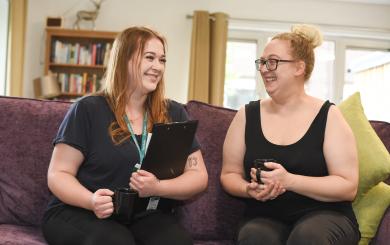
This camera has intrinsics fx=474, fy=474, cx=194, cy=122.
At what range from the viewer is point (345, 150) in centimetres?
158

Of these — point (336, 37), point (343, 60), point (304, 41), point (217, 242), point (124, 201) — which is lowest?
point (217, 242)

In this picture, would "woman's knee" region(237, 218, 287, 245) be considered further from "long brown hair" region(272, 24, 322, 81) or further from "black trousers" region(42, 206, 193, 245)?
"long brown hair" region(272, 24, 322, 81)

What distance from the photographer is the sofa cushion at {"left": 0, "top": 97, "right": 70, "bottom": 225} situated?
5.57 ft

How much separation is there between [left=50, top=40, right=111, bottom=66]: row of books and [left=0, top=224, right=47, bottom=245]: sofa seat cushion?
357 centimetres

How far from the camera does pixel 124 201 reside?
1.33 m

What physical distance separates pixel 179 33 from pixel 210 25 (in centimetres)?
38

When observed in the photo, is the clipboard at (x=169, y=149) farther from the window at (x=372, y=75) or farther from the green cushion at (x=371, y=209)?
the window at (x=372, y=75)

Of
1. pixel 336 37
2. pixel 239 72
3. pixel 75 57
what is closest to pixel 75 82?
pixel 75 57

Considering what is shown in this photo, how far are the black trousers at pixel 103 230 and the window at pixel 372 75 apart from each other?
5.03 metres

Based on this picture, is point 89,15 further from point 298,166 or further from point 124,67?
point 298,166

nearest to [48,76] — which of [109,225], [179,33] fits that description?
[179,33]

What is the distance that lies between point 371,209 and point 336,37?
4698mm

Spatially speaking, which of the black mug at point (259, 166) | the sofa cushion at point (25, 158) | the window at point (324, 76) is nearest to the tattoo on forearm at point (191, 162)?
the black mug at point (259, 166)

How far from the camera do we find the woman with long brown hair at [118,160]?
55.8 inches
